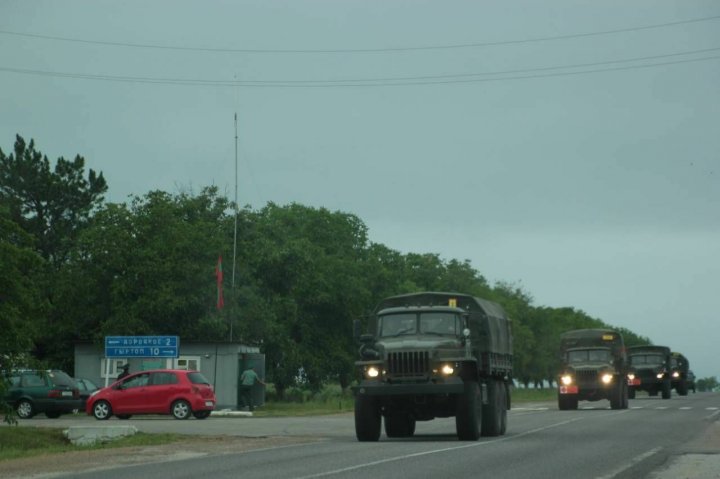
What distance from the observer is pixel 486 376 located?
2667cm

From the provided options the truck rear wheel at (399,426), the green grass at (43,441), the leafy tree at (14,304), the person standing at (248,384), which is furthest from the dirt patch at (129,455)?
the person standing at (248,384)

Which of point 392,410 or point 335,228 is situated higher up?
point 335,228

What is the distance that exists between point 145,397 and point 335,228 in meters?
63.1

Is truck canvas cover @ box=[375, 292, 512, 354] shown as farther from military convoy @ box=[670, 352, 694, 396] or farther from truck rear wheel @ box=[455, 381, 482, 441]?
military convoy @ box=[670, 352, 694, 396]

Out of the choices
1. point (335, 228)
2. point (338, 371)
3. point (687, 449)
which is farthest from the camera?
point (335, 228)

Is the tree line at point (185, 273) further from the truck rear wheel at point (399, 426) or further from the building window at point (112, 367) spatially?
the truck rear wheel at point (399, 426)

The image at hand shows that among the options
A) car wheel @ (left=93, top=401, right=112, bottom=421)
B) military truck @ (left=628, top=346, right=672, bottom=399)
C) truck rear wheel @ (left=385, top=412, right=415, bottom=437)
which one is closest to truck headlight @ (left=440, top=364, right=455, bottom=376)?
truck rear wheel @ (left=385, top=412, right=415, bottom=437)

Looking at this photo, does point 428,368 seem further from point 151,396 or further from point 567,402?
point 567,402

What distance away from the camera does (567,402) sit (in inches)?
1854

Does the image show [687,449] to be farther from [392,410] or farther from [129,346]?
[129,346]

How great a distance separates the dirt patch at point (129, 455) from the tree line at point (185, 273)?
9882 mm

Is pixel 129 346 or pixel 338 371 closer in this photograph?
pixel 129 346

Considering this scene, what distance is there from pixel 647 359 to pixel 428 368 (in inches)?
1606

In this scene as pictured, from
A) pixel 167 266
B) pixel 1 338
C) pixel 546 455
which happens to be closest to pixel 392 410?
pixel 546 455
